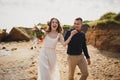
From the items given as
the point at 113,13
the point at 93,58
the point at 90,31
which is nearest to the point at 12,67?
the point at 93,58

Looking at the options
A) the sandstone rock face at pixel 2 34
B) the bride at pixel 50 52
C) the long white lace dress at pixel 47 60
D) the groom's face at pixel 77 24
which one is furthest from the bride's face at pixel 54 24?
the sandstone rock face at pixel 2 34

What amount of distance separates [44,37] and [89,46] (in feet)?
37.2

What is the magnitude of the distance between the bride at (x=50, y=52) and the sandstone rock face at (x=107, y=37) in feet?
30.3

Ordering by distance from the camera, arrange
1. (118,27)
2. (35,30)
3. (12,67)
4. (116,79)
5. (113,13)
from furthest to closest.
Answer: (113,13)
(118,27)
(12,67)
(116,79)
(35,30)

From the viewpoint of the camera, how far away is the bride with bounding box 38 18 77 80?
7.19 metres

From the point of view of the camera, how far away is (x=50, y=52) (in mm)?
7398

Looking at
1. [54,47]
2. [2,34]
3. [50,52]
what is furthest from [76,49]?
[2,34]

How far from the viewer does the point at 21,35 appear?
29.7 m

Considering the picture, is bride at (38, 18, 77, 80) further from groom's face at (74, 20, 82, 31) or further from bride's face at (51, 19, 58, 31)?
groom's face at (74, 20, 82, 31)

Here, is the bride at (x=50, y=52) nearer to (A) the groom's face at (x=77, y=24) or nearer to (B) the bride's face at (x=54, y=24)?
(B) the bride's face at (x=54, y=24)

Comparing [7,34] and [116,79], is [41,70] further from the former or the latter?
[7,34]

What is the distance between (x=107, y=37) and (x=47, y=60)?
1034 cm

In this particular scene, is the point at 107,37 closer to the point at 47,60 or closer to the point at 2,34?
the point at 47,60

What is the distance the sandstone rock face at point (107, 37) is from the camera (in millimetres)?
16391
